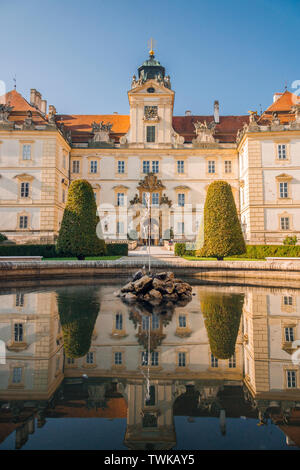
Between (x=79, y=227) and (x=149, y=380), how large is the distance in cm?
1591

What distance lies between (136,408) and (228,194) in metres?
17.7

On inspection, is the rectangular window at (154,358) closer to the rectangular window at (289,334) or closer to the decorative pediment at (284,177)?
the rectangular window at (289,334)

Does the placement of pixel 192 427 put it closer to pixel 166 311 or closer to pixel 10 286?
pixel 166 311

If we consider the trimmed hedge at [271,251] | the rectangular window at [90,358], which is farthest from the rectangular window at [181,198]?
the rectangular window at [90,358]

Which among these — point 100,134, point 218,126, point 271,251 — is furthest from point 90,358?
point 218,126

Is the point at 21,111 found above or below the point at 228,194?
above

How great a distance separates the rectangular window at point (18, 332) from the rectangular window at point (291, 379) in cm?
394

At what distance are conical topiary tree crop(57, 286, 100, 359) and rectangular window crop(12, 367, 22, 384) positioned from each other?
2.43ft

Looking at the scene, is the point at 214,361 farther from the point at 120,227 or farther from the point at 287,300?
the point at 120,227

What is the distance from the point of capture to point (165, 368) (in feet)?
12.6

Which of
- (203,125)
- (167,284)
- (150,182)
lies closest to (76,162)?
(150,182)

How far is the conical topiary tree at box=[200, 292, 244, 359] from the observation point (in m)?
4.69

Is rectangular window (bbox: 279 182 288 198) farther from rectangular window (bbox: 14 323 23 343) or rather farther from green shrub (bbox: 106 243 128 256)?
rectangular window (bbox: 14 323 23 343)

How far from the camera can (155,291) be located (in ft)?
28.9
